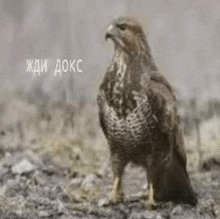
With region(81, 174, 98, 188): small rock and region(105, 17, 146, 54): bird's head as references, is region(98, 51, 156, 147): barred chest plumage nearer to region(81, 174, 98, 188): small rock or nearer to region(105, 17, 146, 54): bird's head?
region(105, 17, 146, 54): bird's head

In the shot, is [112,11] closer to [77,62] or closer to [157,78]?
[77,62]

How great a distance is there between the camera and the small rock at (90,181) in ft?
10.8

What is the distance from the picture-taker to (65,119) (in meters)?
3.70

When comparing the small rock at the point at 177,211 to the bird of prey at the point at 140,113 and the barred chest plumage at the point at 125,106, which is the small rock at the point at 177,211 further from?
the barred chest plumage at the point at 125,106

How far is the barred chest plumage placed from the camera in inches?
111

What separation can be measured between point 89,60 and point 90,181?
0.79m

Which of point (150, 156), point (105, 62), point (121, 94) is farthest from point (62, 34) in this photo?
point (150, 156)

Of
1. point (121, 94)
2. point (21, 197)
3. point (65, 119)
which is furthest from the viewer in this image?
point (65, 119)

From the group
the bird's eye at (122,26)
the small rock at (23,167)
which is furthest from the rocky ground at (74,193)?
the bird's eye at (122,26)

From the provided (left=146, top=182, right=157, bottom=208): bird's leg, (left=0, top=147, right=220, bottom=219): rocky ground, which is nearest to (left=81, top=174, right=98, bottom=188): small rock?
(left=0, top=147, right=220, bottom=219): rocky ground

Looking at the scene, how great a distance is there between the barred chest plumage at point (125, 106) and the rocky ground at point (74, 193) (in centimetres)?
39

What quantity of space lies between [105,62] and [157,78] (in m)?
0.38

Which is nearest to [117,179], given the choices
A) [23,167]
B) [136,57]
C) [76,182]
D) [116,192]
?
[116,192]

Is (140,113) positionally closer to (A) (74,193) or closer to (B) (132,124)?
(B) (132,124)
